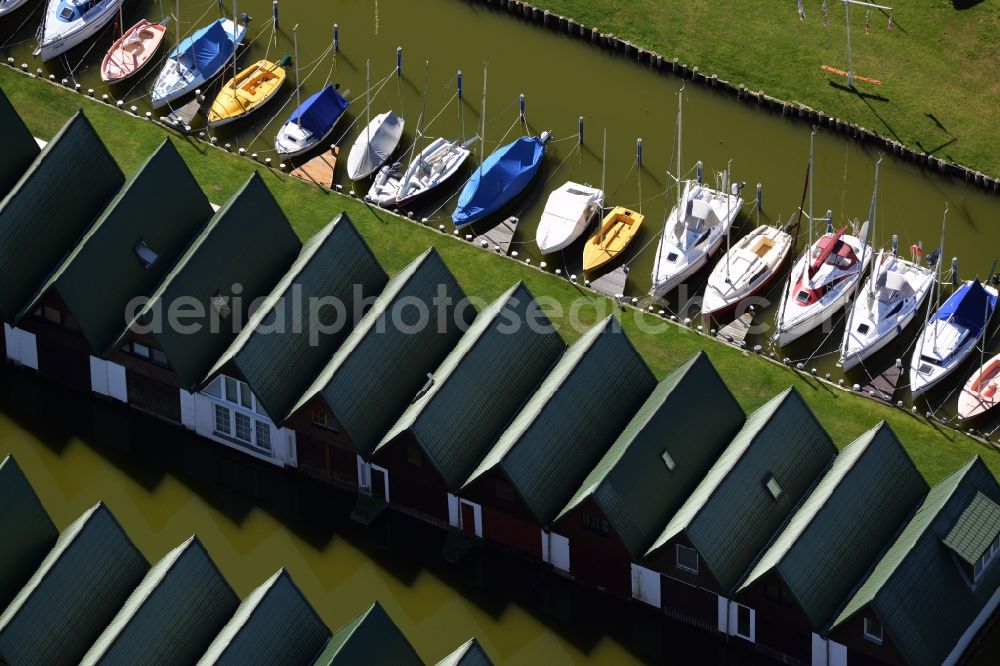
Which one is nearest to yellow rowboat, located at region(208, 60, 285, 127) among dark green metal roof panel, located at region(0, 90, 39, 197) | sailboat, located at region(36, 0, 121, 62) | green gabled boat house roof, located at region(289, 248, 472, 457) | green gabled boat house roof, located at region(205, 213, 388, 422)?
sailboat, located at region(36, 0, 121, 62)

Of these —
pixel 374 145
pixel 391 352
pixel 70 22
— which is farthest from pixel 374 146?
pixel 391 352

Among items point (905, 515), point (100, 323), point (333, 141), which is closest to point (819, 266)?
point (905, 515)

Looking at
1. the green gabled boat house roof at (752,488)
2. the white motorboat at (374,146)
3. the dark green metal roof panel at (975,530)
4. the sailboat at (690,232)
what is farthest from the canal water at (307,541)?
the white motorboat at (374,146)

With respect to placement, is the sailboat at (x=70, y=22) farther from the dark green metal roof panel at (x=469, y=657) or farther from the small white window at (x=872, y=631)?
the small white window at (x=872, y=631)

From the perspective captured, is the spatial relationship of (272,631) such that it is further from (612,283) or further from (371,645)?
(612,283)

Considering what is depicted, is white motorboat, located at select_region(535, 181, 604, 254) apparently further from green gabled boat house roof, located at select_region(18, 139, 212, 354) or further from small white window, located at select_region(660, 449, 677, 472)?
small white window, located at select_region(660, 449, 677, 472)
